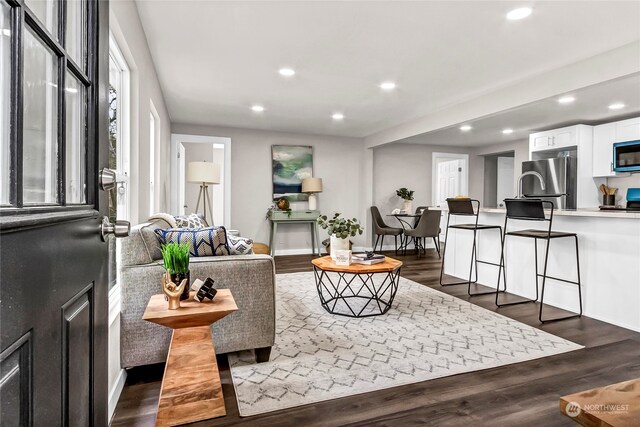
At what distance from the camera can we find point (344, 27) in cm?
261

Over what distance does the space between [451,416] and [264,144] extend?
556 centimetres

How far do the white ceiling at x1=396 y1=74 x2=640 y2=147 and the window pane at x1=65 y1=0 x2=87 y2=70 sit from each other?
12.5ft

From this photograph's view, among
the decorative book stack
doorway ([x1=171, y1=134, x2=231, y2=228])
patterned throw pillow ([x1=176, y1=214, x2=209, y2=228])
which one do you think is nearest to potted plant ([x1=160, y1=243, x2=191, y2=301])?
patterned throw pillow ([x1=176, y1=214, x2=209, y2=228])

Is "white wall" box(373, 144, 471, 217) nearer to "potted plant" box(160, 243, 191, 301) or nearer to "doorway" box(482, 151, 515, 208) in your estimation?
"doorway" box(482, 151, 515, 208)

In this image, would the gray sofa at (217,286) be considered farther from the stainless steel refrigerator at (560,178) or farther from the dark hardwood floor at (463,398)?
the stainless steel refrigerator at (560,178)

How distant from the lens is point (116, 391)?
6.06 feet

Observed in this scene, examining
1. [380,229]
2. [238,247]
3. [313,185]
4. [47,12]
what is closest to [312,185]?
[313,185]

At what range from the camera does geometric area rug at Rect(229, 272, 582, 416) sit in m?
1.96

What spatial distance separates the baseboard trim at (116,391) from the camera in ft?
Answer: 5.72

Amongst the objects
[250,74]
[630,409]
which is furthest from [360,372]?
[250,74]

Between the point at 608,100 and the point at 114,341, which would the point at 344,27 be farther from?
the point at 608,100

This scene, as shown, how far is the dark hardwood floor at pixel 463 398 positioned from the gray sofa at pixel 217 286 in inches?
7.6

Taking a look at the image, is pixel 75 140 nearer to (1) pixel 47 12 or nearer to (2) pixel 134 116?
(1) pixel 47 12

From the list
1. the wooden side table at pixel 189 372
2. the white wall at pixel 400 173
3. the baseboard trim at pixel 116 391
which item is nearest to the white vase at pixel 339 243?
the wooden side table at pixel 189 372
